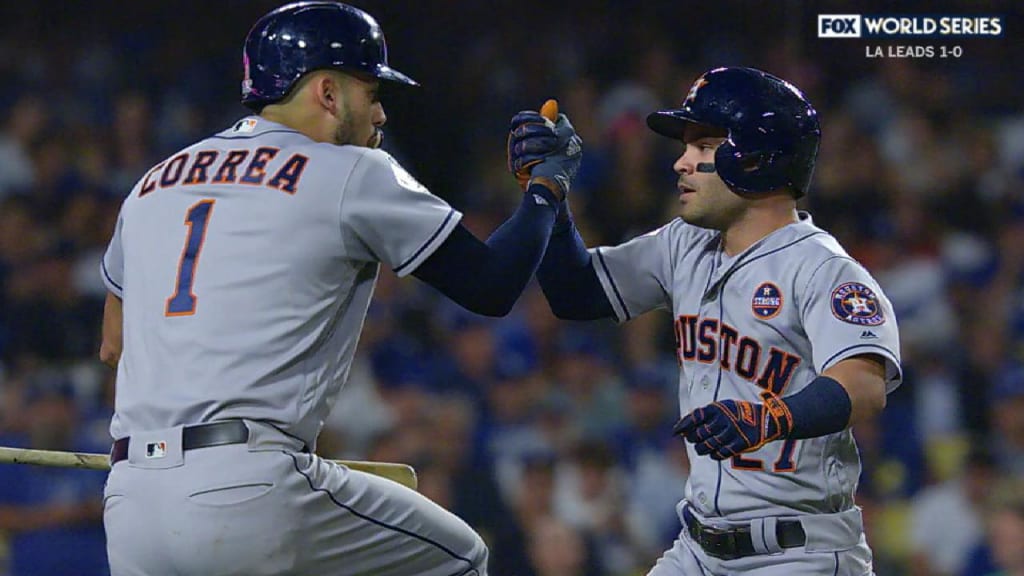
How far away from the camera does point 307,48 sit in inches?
109

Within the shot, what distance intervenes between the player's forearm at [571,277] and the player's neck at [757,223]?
39 centimetres

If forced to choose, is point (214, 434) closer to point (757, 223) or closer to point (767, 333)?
point (767, 333)

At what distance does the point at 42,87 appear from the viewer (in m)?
7.38

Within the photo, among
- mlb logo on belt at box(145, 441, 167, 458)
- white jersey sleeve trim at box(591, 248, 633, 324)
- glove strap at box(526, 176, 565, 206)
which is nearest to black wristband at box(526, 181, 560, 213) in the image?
glove strap at box(526, 176, 565, 206)

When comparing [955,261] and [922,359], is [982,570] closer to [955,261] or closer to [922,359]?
[922,359]

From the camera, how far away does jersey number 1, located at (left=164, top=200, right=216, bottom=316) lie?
8.43 ft

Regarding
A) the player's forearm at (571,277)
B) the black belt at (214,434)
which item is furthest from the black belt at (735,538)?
the black belt at (214,434)

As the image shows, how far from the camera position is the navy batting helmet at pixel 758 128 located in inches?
118

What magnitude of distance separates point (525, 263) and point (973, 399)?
3751 mm

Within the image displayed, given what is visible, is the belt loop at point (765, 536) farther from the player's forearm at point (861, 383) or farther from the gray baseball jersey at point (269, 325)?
the gray baseball jersey at point (269, 325)

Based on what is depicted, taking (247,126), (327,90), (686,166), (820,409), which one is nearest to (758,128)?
(686,166)

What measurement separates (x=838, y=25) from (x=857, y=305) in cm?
434

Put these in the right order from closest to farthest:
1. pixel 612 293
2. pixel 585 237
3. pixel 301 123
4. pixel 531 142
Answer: pixel 301 123 < pixel 531 142 < pixel 612 293 < pixel 585 237

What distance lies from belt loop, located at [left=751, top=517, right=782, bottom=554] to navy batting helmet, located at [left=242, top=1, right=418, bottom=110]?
121 cm
